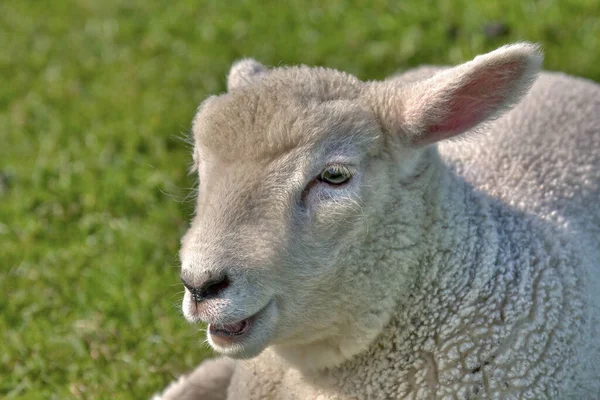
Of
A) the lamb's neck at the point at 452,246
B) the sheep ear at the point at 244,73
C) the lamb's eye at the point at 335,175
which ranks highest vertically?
the lamb's eye at the point at 335,175

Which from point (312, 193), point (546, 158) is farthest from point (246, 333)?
point (546, 158)

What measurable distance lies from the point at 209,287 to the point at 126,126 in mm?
4163

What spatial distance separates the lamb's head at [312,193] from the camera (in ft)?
10.7

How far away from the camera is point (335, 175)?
11.2 ft

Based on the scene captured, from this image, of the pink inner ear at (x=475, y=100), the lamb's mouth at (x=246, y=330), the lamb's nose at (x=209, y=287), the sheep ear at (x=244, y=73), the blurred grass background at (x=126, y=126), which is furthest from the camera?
the blurred grass background at (x=126, y=126)

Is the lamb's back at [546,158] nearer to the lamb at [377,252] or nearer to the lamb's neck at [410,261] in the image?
the lamb at [377,252]

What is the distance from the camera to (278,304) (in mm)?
3350

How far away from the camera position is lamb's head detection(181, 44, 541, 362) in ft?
10.7

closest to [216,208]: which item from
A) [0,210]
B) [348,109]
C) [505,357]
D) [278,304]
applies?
[278,304]

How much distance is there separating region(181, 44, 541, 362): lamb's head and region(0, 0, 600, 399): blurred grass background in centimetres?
110

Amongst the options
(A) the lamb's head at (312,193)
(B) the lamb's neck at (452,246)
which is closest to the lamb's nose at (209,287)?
(A) the lamb's head at (312,193)

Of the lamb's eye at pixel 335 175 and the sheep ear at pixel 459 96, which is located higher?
the sheep ear at pixel 459 96

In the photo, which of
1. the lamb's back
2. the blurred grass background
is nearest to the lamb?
the lamb's back

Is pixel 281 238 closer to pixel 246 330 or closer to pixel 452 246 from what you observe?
pixel 246 330
